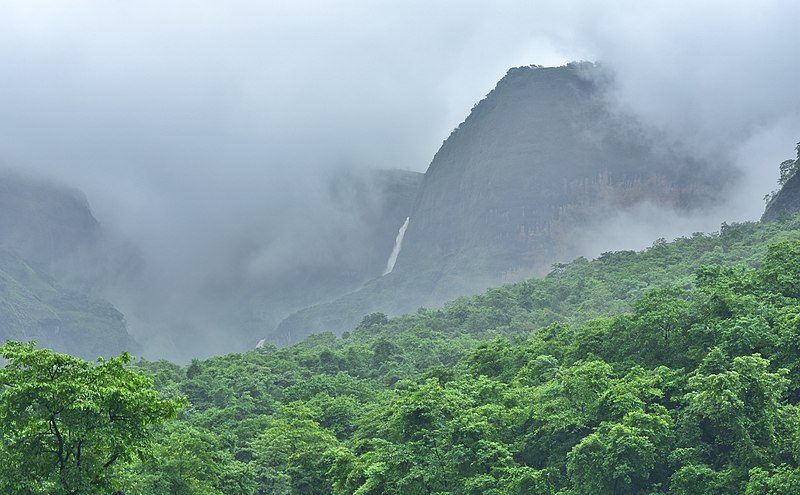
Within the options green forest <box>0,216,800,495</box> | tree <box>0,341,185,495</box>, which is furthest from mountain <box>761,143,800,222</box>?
tree <box>0,341,185,495</box>

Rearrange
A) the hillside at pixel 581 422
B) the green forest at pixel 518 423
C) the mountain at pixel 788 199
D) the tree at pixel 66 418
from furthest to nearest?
the mountain at pixel 788 199, the hillside at pixel 581 422, the green forest at pixel 518 423, the tree at pixel 66 418

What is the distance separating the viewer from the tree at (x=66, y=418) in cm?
2150

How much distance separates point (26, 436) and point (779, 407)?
24672 mm

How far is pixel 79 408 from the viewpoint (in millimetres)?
21312

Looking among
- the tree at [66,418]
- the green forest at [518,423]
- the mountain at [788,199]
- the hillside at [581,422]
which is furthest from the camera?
the mountain at [788,199]

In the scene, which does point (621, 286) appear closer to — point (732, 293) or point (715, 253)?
point (715, 253)

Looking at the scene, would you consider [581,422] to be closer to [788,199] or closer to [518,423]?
[518,423]

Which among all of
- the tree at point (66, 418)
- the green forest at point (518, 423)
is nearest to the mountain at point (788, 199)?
the green forest at point (518, 423)

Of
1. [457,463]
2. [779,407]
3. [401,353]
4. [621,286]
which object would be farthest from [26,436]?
[621,286]

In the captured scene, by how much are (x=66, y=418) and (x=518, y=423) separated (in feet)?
70.3

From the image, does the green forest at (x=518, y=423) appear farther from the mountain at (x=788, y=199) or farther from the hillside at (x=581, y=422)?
the mountain at (x=788, y=199)

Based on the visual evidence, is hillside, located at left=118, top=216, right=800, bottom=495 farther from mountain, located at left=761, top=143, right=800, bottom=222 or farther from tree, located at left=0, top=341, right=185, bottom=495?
mountain, located at left=761, top=143, right=800, bottom=222

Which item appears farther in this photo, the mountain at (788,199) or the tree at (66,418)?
the mountain at (788,199)

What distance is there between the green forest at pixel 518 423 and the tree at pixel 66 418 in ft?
0.16
